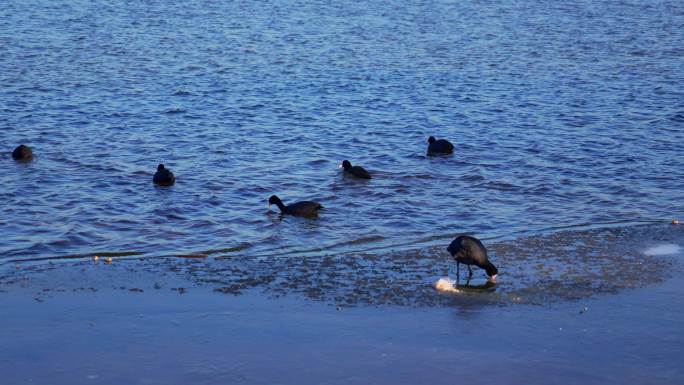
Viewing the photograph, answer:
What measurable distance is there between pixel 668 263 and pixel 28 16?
30.5 m

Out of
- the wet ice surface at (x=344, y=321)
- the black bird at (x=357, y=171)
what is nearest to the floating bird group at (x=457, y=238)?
the black bird at (x=357, y=171)

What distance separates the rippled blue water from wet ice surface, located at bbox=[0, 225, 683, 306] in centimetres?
103

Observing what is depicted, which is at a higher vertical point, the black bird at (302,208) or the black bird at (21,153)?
the black bird at (21,153)

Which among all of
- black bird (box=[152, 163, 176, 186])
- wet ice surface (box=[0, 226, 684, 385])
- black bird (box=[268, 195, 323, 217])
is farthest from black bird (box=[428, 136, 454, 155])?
wet ice surface (box=[0, 226, 684, 385])

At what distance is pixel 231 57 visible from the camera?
33438 mm

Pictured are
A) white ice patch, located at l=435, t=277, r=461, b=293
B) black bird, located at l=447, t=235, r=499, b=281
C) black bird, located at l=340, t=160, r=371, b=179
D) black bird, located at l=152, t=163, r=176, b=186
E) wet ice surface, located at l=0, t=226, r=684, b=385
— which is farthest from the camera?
black bird, located at l=340, t=160, r=371, b=179

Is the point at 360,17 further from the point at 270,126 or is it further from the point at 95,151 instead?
the point at 95,151

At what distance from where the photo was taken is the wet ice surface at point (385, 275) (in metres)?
13.3

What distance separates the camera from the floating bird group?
45.1ft

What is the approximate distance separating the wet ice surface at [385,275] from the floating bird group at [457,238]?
0.97 ft

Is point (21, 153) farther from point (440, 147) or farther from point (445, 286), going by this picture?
point (445, 286)

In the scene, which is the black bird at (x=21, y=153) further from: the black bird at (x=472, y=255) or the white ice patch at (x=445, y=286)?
the white ice patch at (x=445, y=286)

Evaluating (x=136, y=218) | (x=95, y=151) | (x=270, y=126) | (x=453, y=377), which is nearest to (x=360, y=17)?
(x=270, y=126)

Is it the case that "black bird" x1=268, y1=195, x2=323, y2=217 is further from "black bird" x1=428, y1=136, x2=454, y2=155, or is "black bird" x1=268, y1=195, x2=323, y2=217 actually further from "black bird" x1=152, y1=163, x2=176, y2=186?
"black bird" x1=428, y1=136, x2=454, y2=155
